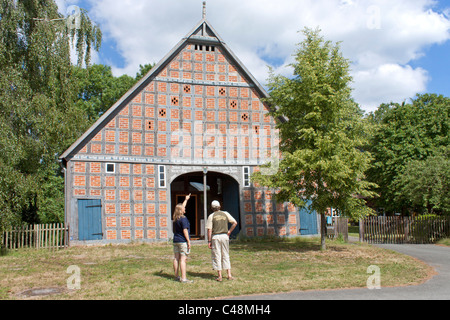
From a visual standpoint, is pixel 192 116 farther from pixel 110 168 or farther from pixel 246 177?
pixel 110 168

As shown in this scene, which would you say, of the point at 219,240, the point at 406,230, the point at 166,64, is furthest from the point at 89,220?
the point at 406,230

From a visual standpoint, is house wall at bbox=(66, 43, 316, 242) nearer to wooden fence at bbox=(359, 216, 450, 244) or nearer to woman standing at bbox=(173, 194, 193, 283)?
wooden fence at bbox=(359, 216, 450, 244)

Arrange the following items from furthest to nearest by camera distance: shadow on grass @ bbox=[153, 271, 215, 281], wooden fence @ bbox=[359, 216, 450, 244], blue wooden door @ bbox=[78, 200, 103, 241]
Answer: wooden fence @ bbox=[359, 216, 450, 244] → blue wooden door @ bbox=[78, 200, 103, 241] → shadow on grass @ bbox=[153, 271, 215, 281]

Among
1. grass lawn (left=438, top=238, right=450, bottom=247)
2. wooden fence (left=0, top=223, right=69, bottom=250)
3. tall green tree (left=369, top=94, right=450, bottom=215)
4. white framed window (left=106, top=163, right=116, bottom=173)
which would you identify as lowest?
grass lawn (left=438, top=238, right=450, bottom=247)

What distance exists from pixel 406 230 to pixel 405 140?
36.0ft

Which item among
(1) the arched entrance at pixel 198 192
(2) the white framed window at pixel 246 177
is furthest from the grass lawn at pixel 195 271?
(1) the arched entrance at pixel 198 192

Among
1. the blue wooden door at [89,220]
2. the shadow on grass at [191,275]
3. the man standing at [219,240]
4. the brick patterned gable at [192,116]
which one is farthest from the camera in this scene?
the brick patterned gable at [192,116]

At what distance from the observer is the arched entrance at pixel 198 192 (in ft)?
71.7

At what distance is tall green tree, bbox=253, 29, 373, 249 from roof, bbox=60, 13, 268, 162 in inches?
174

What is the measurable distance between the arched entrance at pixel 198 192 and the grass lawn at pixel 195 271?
5170 millimetres

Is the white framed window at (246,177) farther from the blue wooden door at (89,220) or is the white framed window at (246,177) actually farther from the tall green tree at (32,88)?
the tall green tree at (32,88)

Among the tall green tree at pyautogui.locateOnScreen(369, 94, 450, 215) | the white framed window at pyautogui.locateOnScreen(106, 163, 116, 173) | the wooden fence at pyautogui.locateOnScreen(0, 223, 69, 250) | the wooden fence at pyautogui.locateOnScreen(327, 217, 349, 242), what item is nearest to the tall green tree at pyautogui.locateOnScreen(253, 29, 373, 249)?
the wooden fence at pyautogui.locateOnScreen(327, 217, 349, 242)

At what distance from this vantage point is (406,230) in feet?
65.9

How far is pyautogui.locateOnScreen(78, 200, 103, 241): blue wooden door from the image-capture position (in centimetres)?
1778
